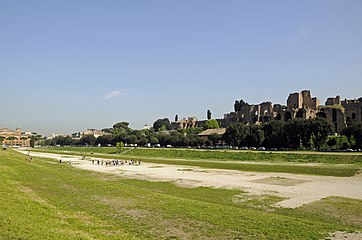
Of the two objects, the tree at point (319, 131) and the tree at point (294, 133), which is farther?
the tree at point (294, 133)

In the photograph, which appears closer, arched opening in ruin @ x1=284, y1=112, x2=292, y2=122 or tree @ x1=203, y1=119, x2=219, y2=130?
arched opening in ruin @ x1=284, y1=112, x2=292, y2=122

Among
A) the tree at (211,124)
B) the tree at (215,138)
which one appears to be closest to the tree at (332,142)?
the tree at (215,138)

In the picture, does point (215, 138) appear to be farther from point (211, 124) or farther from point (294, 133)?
point (294, 133)

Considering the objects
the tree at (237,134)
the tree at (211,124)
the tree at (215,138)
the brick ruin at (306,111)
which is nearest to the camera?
the tree at (237,134)

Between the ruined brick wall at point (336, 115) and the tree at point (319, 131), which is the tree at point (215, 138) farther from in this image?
the tree at point (319, 131)

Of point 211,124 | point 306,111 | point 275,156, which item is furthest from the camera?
point 211,124

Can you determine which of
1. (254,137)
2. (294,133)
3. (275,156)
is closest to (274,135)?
(294,133)

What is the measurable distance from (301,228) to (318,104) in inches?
4012

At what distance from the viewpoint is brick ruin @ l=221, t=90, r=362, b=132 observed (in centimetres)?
8962

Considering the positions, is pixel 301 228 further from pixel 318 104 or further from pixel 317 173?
pixel 318 104

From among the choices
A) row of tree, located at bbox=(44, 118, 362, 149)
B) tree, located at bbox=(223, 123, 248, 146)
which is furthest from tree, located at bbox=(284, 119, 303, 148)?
tree, located at bbox=(223, 123, 248, 146)

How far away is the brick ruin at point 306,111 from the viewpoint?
294ft

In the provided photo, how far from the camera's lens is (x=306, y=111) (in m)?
93.8

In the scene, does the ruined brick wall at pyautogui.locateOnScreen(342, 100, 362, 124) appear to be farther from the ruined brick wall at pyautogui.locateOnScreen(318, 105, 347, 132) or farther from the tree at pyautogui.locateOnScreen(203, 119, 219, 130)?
the tree at pyautogui.locateOnScreen(203, 119, 219, 130)
